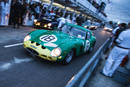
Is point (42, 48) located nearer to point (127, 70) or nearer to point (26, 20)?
point (127, 70)

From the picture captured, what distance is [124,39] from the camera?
141 inches

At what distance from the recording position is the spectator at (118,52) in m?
3.58

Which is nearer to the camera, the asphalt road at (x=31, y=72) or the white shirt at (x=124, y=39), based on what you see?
the asphalt road at (x=31, y=72)

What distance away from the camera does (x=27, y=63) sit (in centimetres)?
377

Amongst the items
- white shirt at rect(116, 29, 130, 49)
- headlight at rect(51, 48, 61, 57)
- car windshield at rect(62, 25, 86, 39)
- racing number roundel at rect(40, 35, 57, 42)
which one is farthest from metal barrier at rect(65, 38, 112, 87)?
car windshield at rect(62, 25, 86, 39)

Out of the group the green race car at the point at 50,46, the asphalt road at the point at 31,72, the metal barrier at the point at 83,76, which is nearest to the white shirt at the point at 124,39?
the metal barrier at the point at 83,76

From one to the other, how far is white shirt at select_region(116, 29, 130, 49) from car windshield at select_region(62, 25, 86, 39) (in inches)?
68.4

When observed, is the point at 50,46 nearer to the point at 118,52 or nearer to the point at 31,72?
the point at 31,72

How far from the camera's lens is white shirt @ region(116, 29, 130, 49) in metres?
3.55

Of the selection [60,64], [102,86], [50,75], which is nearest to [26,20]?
[60,64]

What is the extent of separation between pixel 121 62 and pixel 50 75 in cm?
239

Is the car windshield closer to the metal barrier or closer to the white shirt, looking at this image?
the white shirt

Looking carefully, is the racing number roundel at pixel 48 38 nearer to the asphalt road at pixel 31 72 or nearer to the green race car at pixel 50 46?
the green race car at pixel 50 46

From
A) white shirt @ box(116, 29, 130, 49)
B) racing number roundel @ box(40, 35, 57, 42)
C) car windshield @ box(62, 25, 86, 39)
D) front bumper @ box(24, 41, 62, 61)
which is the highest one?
white shirt @ box(116, 29, 130, 49)
